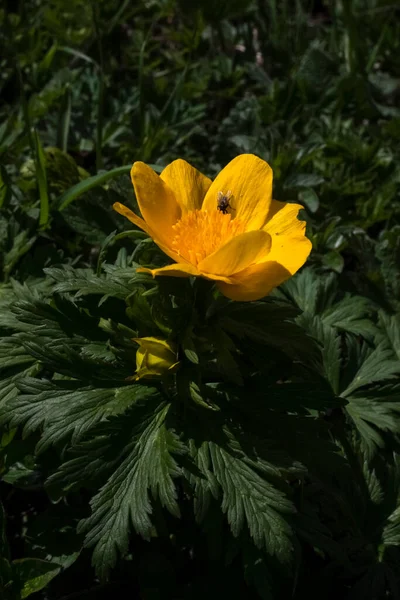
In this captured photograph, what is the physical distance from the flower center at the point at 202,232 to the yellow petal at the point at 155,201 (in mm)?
24

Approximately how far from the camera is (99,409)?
1.59 metres

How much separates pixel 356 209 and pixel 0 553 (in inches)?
71.6

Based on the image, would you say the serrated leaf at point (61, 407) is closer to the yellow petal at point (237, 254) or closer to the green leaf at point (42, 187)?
the yellow petal at point (237, 254)

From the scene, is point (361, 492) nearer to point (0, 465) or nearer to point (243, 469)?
point (243, 469)

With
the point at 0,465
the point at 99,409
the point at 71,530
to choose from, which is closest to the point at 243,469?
the point at 99,409

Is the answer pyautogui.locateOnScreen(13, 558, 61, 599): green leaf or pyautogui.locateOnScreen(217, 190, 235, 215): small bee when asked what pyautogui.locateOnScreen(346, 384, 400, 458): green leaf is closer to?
pyautogui.locateOnScreen(217, 190, 235, 215): small bee

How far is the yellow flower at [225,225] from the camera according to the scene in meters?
1.44

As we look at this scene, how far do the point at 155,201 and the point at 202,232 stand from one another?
126 mm

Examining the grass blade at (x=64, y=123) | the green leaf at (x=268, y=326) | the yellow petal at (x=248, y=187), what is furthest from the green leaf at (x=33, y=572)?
the grass blade at (x=64, y=123)

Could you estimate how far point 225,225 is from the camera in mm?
1620

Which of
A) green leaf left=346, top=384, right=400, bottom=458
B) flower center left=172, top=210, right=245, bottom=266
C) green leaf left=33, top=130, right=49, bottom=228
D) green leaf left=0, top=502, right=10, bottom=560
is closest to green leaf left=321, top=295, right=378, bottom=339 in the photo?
green leaf left=346, top=384, right=400, bottom=458

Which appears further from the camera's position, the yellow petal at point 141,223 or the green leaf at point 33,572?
the green leaf at point 33,572

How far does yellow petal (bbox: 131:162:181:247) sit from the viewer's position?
5.07 ft

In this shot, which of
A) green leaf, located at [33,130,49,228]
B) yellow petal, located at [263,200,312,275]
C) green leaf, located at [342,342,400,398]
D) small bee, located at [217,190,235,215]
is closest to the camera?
yellow petal, located at [263,200,312,275]
